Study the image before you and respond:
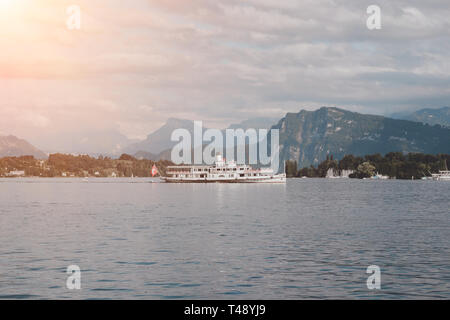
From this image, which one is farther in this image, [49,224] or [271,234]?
[49,224]

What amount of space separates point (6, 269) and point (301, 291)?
20.8 metres

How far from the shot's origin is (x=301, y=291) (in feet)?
102

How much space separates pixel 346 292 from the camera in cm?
3091

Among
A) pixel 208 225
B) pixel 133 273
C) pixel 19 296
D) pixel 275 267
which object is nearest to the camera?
pixel 19 296

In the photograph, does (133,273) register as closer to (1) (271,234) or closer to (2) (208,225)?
A: (1) (271,234)
